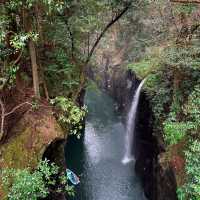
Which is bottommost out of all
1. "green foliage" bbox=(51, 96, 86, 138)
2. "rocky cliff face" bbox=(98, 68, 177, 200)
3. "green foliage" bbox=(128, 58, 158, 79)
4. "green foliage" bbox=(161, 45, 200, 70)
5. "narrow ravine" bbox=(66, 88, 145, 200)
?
"narrow ravine" bbox=(66, 88, 145, 200)

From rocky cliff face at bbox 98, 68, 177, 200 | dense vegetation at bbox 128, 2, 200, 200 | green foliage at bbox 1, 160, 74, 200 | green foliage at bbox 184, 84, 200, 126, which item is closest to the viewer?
green foliage at bbox 1, 160, 74, 200

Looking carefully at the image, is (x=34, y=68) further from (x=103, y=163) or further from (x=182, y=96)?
(x=103, y=163)

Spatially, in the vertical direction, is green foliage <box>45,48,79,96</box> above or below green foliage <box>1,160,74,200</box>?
above

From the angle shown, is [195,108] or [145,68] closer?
[195,108]

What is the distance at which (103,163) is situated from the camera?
2153 centimetres

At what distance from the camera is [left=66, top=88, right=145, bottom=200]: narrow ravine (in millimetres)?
18094

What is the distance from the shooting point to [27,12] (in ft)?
37.5

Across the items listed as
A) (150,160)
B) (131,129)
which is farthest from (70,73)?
(131,129)

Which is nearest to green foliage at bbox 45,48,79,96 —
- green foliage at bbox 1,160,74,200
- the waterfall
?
green foliage at bbox 1,160,74,200

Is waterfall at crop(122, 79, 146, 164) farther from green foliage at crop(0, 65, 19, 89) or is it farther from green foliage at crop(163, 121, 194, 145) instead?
green foliage at crop(0, 65, 19, 89)

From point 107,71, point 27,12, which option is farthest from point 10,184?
point 107,71

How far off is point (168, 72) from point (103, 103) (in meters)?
19.3

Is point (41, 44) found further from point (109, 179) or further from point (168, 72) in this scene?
point (109, 179)

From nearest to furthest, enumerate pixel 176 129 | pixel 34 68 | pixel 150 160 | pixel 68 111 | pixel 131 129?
pixel 176 129, pixel 34 68, pixel 68 111, pixel 150 160, pixel 131 129
